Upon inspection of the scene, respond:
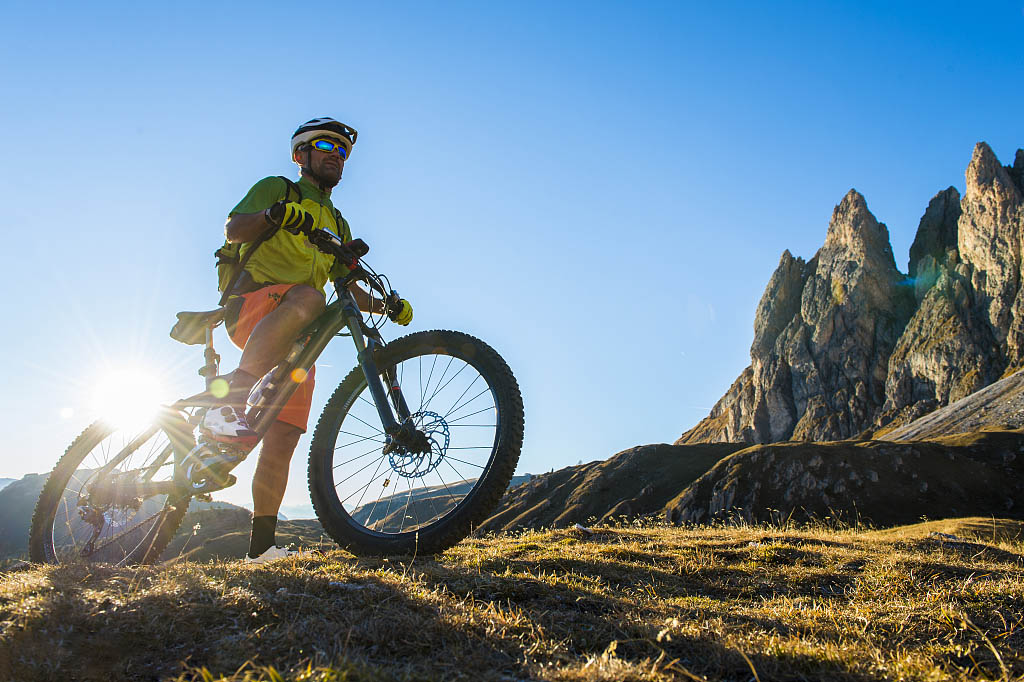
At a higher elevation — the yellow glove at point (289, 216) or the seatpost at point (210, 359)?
the yellow glove at point (289, 216)

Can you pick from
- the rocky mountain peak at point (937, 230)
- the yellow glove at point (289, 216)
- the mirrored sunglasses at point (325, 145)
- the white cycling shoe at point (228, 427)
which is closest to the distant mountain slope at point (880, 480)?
the rocky mountain peak at point (937, 230)

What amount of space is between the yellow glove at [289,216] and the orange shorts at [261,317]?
0.76 meters

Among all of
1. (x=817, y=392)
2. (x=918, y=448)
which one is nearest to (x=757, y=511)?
(x=918, y=448)

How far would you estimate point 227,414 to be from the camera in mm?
4816

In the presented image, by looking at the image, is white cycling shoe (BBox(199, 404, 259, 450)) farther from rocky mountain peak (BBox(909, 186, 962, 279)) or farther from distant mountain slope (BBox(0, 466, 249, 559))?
rocky mountain peak (BBox(909, 186, 962, 279))

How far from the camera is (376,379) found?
506 centimetres

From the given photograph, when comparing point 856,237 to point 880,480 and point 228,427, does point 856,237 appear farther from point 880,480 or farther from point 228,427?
point 228,427

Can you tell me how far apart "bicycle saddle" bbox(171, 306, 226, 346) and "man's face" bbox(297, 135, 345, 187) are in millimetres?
1652

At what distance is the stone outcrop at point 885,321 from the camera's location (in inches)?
5276

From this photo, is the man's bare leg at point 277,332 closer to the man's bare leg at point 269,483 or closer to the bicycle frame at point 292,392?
the bicycle frame at point 292,392

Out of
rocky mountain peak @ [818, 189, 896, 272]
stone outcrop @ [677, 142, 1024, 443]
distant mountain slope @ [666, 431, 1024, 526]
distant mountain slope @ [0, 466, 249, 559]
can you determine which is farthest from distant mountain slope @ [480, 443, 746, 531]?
rocky mountain peak @ [818, 189, 896, 272]

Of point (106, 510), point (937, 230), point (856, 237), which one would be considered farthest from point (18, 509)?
point (937, 230)

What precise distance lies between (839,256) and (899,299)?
790 inches

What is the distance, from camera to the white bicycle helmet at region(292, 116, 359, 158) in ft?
19.4
